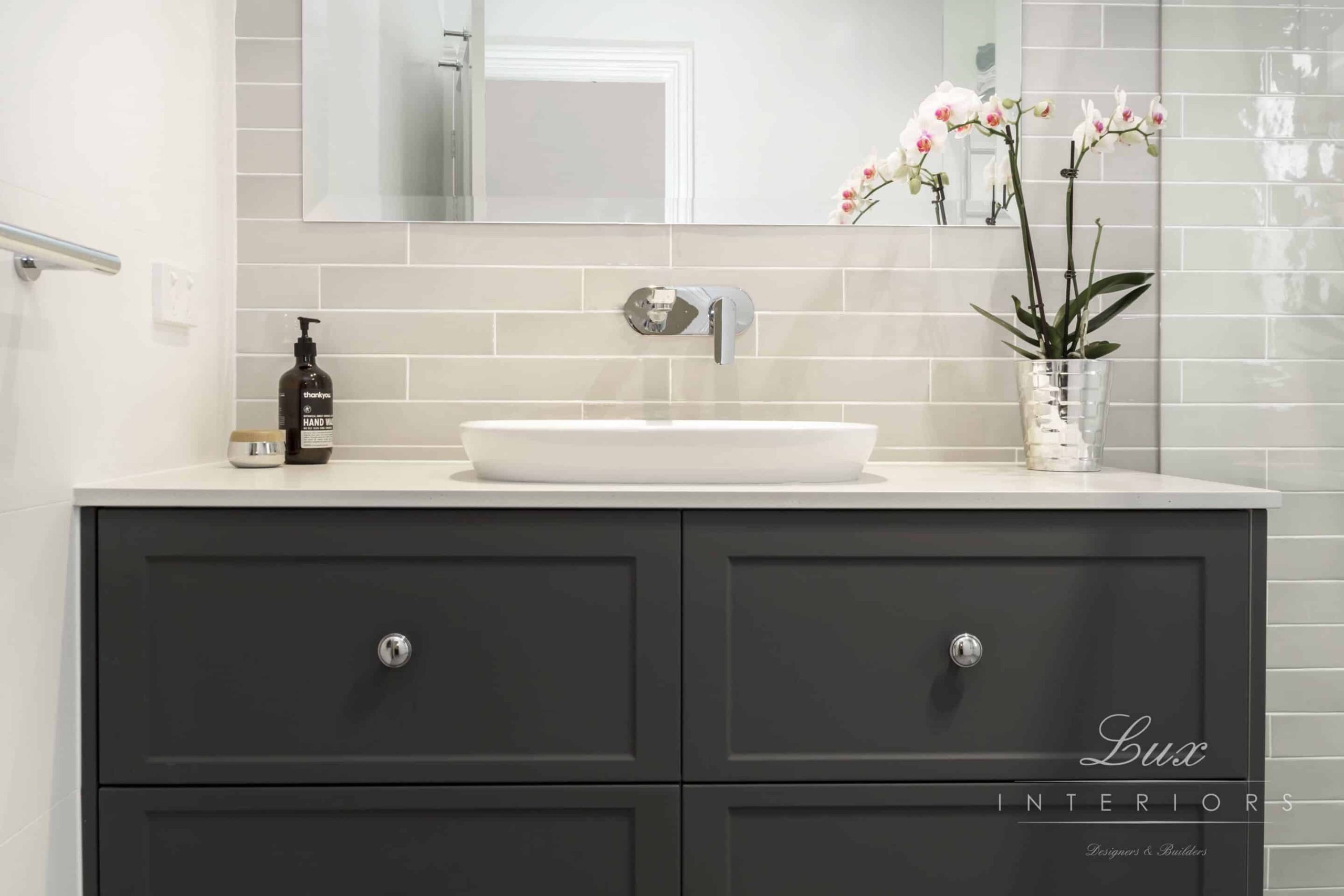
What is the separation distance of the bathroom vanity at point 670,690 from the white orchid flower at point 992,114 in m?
0.64

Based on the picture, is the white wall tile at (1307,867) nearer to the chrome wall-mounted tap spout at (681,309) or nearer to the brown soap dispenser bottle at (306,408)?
the chrome wall-mounted tap spout at (681,309)

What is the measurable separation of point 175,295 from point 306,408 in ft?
0.82

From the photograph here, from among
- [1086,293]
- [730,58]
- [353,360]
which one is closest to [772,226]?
[730,58]

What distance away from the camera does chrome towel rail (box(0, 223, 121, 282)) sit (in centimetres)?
83

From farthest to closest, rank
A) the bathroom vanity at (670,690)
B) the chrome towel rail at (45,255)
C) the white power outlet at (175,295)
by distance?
the white power outlet at (175,295)
the bathroom vanity at (670,690)
the chrome towel rail at (45,255)

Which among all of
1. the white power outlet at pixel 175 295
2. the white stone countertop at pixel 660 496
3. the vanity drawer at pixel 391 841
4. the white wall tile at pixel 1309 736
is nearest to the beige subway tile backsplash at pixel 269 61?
the white power outlet at pixel 175 295

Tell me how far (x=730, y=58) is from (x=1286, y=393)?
103 cm

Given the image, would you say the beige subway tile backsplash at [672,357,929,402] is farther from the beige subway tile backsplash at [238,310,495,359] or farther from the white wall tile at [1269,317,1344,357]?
the white wall tile at [1269,317,1344,357]

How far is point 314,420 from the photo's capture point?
1.46 metres

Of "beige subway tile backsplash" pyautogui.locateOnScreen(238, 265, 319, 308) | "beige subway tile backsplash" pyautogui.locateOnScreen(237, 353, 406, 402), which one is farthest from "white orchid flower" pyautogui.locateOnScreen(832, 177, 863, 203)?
"beige subway tile backsplash" pyautogui.locateOnScreen(238, 265, 319, 308)

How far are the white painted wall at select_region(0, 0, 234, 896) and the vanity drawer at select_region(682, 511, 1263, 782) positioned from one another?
2.37 ft

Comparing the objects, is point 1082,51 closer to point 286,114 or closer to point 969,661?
point 969,661

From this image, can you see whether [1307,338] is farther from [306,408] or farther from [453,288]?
[306,408]

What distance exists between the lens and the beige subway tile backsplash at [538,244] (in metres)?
1.60
